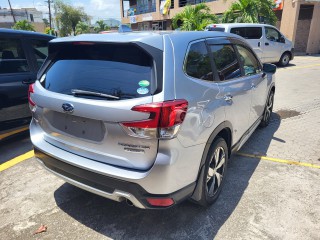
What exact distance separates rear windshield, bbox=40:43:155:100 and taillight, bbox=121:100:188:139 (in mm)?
141

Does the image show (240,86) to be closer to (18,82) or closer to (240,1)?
(18,82)

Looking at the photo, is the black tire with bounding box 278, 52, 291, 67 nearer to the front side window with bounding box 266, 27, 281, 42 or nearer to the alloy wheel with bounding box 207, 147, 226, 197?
the front side window with bounding box 266, 27, 281, 42

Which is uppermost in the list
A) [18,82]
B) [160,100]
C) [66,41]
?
[66,41]

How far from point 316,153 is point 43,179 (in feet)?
12.9

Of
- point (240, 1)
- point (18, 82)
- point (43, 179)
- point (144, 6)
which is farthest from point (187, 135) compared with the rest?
point (144, 6)

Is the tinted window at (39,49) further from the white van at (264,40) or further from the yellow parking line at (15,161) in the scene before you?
the white van at (264,40)

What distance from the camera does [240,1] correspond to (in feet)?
51.8

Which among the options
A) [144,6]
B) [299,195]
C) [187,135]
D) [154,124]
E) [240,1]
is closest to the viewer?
[154,124]

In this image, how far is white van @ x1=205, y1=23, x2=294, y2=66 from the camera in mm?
11758

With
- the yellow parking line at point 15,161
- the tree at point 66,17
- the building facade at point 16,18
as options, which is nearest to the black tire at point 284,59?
the yellow parking line at point 15,161

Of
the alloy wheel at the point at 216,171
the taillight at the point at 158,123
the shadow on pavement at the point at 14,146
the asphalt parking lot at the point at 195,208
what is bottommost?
the shadow on pavement at the point at 14,146

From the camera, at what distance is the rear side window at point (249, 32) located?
11749 millimetres

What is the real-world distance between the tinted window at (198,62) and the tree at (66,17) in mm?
62774

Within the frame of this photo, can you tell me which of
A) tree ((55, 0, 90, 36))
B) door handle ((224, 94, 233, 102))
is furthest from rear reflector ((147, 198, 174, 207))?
tree ((55, 0, 90, 36))
